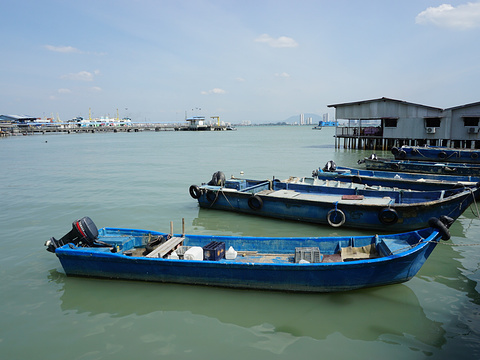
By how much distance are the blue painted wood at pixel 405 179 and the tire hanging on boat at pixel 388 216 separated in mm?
4494

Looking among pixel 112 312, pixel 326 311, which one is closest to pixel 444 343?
pixel 326 311

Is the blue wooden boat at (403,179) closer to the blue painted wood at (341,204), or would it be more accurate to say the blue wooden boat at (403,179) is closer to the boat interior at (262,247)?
the blue painted wood at (341,204)

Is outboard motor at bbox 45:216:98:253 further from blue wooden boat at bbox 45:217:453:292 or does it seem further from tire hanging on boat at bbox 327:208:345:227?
tire hanging on boat at bbox 327:208:345:227

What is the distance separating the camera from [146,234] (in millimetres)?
10008

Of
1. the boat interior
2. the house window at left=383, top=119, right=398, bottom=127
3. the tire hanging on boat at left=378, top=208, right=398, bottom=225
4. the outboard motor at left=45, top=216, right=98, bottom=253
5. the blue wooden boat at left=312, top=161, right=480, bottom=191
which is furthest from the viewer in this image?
the house window at left=383, top=119, right=398, bottom=127

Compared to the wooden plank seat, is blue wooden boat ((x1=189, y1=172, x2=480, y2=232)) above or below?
above

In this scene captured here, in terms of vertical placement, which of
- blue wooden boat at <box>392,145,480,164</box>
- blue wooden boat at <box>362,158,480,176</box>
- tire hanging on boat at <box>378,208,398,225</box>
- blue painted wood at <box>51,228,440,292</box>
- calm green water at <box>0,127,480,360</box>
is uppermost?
blue wooden boat at <box>392,145,480,164</box>

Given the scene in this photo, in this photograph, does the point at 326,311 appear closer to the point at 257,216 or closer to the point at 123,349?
the point at 123,349

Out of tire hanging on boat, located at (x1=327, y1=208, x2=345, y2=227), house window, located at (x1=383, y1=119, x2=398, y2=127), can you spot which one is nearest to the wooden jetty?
house window, located at (x1=383, y1=119, x2=398, y2=127)

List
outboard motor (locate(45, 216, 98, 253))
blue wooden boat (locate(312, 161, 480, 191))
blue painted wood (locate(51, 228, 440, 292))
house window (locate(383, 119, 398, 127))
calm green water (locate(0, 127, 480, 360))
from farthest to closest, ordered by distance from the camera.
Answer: house window (locate(383, 119, 398, 127)) < blue wooden boat (locate(312, 161, 480, 191)) < outboard motor (locate(45, 216, 98, 253)) < blue painted wood (locate(51, 228, 440, 292)) < calm green water (locate(0, 127, 480, 360))

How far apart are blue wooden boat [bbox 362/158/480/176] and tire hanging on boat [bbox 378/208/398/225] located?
38.0 feet

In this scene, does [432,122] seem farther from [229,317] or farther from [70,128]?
[70,128]

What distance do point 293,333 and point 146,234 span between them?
17.3ft

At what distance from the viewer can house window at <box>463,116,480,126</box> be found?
31077 mm
